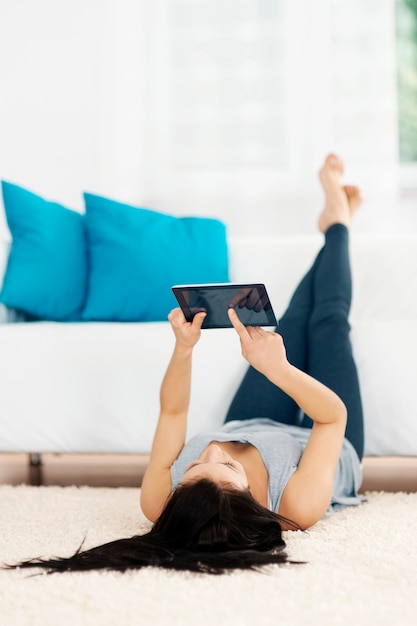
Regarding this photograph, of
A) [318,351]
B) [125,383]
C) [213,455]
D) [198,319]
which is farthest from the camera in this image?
[125,383]

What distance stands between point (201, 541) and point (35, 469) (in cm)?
126

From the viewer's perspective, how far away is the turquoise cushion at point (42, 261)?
2.54m

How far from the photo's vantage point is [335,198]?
2.40 meters

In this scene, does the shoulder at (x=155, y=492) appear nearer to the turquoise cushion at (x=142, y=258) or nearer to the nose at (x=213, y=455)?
the nose at (x=213, y=455)

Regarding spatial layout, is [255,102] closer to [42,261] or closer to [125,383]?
[42,261]

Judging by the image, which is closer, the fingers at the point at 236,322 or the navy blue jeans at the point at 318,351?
the fingers at the point at 236,322

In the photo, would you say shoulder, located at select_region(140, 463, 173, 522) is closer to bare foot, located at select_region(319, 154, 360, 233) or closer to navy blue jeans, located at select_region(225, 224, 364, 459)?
navy blue jeans, located at select_region(225, 224, 364, 459)

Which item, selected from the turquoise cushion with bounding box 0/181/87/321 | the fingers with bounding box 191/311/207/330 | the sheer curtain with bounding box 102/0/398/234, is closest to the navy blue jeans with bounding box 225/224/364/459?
the fingers with bounding box 191/311/207/330

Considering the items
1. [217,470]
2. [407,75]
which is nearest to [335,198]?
[217,470]

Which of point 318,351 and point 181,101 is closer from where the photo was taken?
point 318,351

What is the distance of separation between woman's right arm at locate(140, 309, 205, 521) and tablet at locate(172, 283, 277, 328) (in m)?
0.03

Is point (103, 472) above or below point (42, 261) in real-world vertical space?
below

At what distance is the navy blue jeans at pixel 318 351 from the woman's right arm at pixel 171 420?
1.05ft

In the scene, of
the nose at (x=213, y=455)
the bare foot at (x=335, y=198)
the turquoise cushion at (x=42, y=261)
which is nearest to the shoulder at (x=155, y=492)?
the nose at (x=213, y=455)
